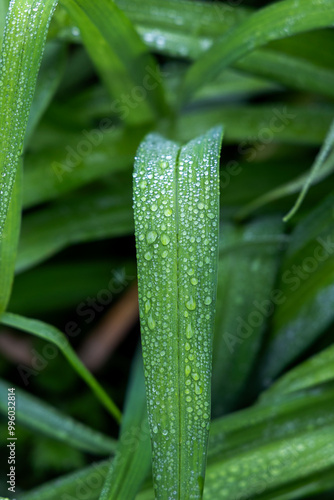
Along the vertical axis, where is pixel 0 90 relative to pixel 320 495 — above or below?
above

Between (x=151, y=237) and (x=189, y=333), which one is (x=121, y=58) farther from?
(x=189, y=333)

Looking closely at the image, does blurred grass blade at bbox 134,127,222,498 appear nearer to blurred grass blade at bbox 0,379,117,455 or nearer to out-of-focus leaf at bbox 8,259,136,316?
blurred grass blade at bbox 0,379,117,455

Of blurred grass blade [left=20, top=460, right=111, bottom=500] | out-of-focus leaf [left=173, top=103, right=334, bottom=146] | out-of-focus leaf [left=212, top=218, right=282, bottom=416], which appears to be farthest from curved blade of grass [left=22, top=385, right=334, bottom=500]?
out-of-focus leaf [left=173, top=103, right=334, bottom=146]

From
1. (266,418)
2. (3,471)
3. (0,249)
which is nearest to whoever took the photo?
(0,249)

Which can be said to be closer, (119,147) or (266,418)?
(266,418)

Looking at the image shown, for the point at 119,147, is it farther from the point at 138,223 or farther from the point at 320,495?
the point at 320,495

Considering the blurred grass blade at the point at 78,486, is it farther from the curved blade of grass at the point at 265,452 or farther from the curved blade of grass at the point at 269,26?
the curved blade of grass at the point at 269,26

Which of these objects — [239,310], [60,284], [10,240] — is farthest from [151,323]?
[60,284]

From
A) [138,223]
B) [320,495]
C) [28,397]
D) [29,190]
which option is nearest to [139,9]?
[29,190]
